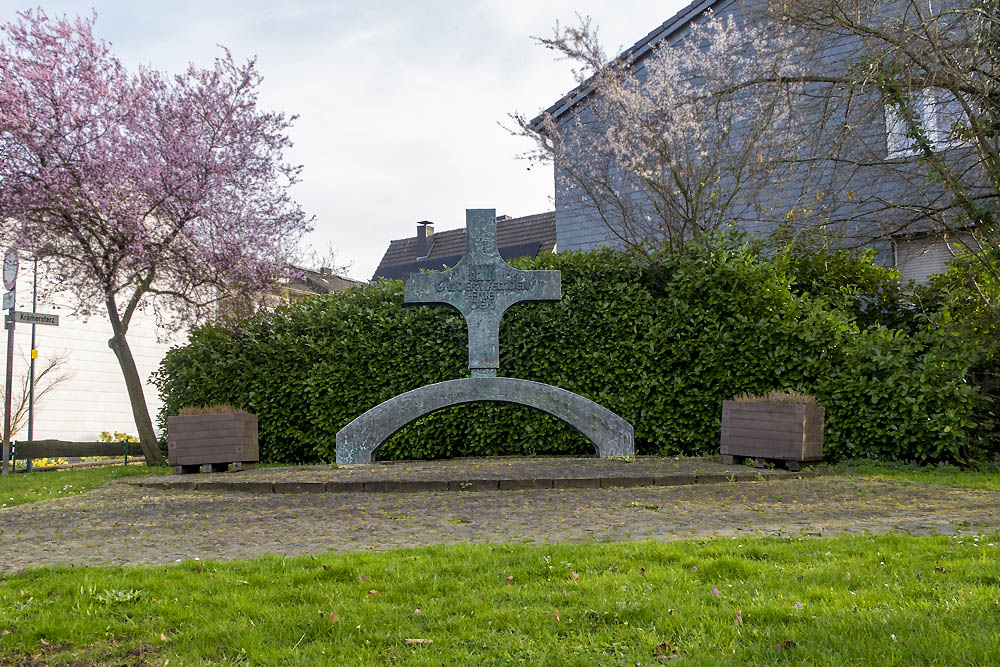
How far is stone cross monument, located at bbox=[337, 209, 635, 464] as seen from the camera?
10.2 metres

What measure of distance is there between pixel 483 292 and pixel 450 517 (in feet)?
15.7

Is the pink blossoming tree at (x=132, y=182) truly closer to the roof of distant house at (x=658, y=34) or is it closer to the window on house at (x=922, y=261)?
the roof of distant house at (x=658, y=34)

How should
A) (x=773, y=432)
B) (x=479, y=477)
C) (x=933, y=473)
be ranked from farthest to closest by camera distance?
1. (x=773, y=432)
2. (x=933, y=473)
3. (x=479, y=477)

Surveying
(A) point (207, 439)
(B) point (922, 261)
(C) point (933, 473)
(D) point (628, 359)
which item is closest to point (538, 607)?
(C) point (933, 473)

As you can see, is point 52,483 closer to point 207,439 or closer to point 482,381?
point 207,439

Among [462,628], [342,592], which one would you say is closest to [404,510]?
[342,592]

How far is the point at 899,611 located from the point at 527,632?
61.5 inches

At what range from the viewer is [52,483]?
10680 mm

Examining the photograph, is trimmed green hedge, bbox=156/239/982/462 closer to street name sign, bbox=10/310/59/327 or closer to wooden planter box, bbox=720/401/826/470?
wooden planter box, bbox=720/401/826/470

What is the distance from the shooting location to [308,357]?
39.9 ft

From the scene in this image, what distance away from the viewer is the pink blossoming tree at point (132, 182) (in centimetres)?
1199

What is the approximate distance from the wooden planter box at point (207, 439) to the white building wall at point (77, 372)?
10680mm

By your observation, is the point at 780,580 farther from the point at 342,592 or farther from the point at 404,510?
the point at 404,510

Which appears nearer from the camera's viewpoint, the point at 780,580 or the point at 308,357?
the point at 780,580
